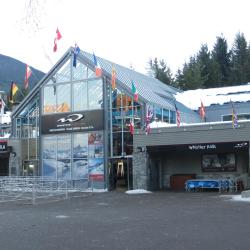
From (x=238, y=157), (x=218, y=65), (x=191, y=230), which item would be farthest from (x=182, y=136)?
(x=218, y=65)

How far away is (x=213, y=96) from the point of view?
159ft

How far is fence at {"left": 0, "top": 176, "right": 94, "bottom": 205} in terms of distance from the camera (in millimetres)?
26812

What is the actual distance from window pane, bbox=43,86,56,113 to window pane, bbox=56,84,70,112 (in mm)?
414

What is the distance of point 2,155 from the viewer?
39812 mm

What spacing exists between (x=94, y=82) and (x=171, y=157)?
25.7ft

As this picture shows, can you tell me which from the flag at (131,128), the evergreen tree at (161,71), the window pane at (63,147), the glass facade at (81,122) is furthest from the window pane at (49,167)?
the evergreen tree at (161,71)

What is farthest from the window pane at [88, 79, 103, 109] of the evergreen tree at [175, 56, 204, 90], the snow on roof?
the evergreen tree at [175, 56, 204, 90]

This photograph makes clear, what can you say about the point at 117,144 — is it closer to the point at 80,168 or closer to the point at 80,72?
the point at 80,168

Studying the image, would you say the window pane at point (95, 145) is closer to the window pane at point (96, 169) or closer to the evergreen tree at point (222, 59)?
the window pane at point (96, 169)

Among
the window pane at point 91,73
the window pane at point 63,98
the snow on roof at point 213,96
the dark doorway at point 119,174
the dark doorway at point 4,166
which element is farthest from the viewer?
the snow on roof at point 213,96

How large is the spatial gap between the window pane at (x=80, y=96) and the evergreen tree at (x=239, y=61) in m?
40.2

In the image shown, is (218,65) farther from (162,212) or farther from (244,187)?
(162,212)

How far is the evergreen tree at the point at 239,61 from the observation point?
72650 millimetres

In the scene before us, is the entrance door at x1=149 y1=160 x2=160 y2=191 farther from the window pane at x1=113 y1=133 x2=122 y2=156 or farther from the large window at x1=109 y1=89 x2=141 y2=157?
the window pane at x1=113 y1=133 x2=122 y2=156
